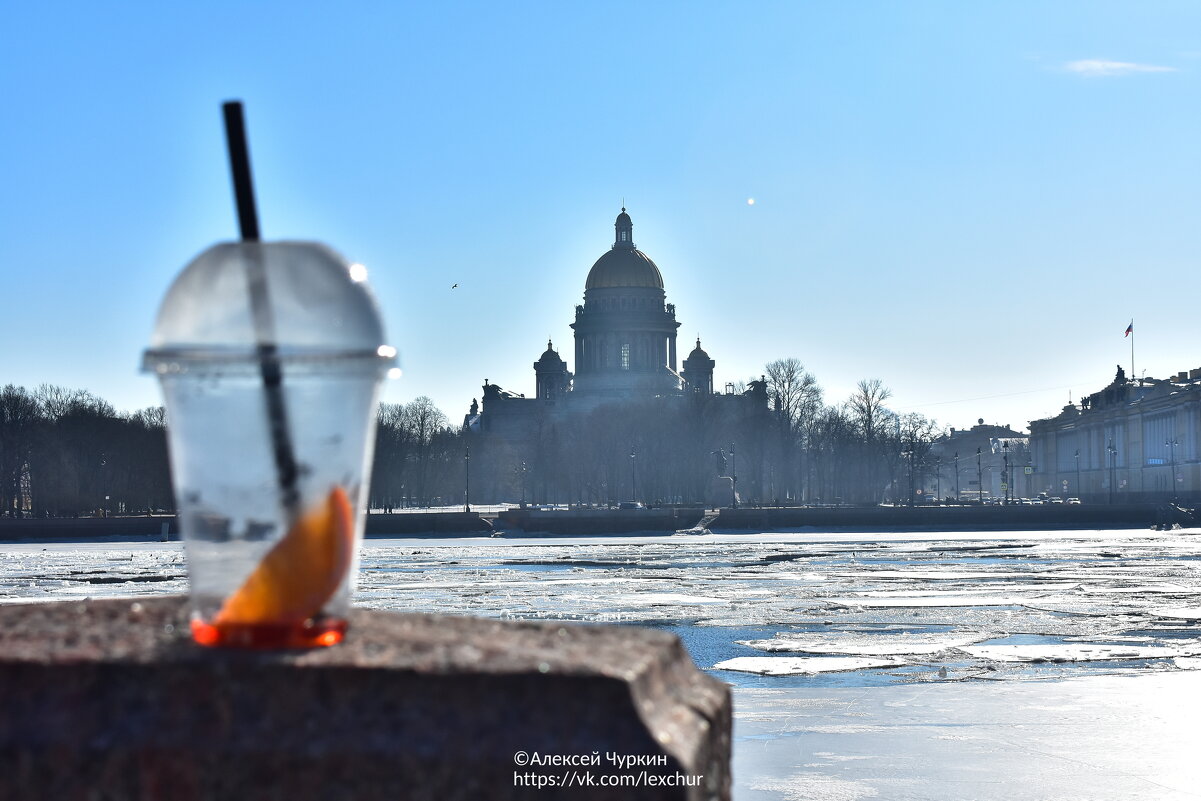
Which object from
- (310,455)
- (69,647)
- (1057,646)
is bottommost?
(1057,646)

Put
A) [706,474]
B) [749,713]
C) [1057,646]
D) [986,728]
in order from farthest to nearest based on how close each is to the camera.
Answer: [706,474] < [1057,646] < [749,713] < [986,728]

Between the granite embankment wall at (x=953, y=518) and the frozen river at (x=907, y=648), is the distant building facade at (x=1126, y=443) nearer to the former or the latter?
the granite embankment wall at (x=953, y=518)

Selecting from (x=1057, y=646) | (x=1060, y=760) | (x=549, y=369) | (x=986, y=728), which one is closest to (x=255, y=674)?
(x=1060, y=760)

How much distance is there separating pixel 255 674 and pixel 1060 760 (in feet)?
23.0

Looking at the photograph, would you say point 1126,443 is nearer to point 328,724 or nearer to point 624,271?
point 624,271

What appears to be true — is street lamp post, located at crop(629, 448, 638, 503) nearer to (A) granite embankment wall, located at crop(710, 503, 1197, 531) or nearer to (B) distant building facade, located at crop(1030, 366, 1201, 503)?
(B) distant building facade, located at crop(1030, 366, 1201, 503)

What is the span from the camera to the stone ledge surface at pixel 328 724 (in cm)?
180

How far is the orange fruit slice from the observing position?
2.10m

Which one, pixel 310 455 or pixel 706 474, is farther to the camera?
pixel 706 474

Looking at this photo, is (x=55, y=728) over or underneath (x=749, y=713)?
over

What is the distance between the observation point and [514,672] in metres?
1.85

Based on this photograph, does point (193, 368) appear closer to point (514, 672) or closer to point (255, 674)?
point (255, 674)

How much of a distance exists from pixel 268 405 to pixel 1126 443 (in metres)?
129

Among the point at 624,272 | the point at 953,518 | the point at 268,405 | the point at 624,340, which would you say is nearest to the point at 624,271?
the point at 624,272
